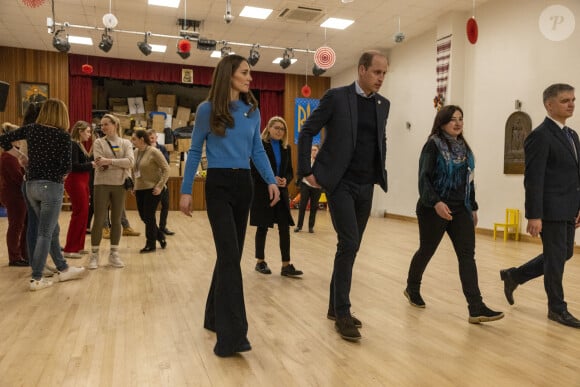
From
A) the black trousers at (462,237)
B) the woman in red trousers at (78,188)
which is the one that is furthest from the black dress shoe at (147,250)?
the black trousers at (462,237)

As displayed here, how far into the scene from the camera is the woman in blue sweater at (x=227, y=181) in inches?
88.8

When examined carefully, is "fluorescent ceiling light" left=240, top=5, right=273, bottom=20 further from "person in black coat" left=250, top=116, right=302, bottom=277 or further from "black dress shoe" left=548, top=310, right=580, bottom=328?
"black dress shoe" left=548, top=310, right=580, bottom=328

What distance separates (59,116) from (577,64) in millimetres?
6220

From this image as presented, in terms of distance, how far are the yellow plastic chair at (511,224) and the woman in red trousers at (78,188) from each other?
5703 millimetres

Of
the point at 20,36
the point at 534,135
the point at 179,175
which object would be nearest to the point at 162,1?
the point at 20,36

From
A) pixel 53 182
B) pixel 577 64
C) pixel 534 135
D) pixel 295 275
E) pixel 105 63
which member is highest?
pixel 105 63

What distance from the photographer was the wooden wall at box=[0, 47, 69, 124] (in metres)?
11.4

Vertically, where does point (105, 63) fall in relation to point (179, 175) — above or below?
above

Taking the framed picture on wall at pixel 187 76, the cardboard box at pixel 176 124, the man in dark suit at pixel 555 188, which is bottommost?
the man in dark suit at pixel 555 188

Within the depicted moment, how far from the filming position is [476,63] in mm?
8227

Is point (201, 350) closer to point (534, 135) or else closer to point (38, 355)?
point (38, 355)

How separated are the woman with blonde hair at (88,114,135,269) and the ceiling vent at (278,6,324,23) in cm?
492

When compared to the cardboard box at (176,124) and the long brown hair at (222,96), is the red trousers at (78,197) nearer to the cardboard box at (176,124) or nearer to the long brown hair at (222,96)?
the long brown hair at (222,96)

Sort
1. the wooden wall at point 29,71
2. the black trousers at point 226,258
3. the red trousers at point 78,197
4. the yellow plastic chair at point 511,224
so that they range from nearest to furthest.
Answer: the black trousers at point 226,258 → the red trousers at point 78,197 → the yellow plastic chair at point 511,224 → the wooden wall at point 29,71
